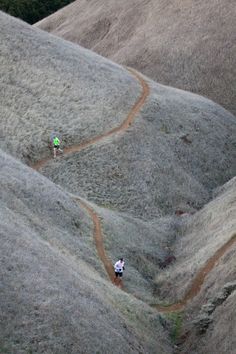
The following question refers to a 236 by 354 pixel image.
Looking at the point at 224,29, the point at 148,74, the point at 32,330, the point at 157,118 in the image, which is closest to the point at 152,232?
the point at 157,118

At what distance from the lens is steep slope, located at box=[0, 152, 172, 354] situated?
85.3ft

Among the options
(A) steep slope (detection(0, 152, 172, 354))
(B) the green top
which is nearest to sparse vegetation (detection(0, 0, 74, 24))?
(B) the green top

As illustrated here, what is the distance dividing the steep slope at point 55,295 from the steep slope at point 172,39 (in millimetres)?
51124

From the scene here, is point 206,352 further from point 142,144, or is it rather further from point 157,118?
point 157,118

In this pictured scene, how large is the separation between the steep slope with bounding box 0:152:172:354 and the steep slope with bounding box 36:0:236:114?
51124mm

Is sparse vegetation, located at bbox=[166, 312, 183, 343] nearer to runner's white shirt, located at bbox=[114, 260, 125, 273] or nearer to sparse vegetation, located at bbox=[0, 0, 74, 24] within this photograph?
runner's white shirt, located at bbox=[114, 260, 125, 273]

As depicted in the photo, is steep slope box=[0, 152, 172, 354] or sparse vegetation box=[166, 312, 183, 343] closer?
steep slope box=[0, 152, 172, 354]

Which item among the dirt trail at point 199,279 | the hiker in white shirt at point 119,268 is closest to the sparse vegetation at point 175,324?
the dirt trail at point 199,279

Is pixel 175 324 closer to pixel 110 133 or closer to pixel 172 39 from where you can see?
pixel 110 133

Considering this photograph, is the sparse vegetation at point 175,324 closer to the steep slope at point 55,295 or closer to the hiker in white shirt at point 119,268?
the steep slope at point 55,295

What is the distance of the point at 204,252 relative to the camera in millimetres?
42000

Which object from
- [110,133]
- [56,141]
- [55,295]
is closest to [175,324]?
[55,295]

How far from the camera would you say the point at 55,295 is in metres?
28.3

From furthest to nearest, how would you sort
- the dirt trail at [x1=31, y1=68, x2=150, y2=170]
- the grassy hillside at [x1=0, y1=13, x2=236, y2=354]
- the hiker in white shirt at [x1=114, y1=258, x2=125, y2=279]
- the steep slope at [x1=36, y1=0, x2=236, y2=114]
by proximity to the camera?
the steep slope at [x1=36, y1=0, x2=236, y2=114]
the dirt trail at [x1=31, y1=68, x2=150, y2=170]
the hiker in white shirt at [x1=114, y1=258, x2=125, y2=279]
the grassy hillside at [x1=0, y1=13, x2=236, y2=354]
